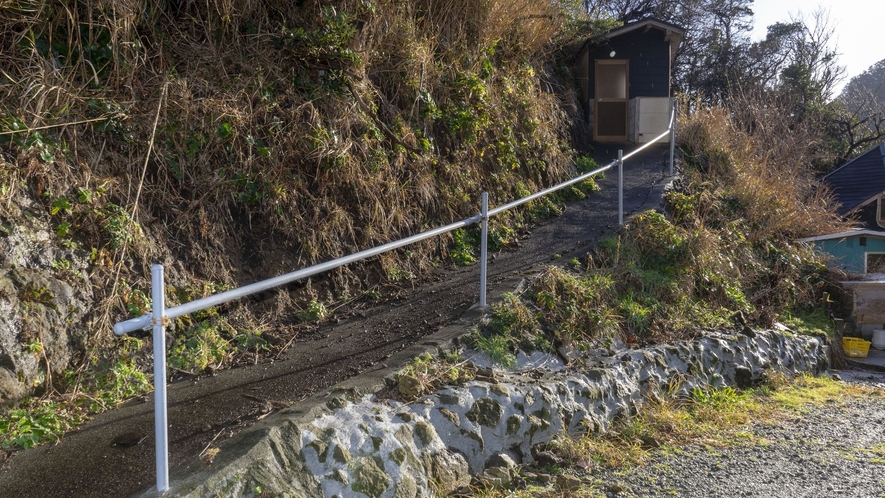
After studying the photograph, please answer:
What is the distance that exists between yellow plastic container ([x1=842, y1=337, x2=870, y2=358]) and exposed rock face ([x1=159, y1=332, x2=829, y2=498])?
18.6 feet

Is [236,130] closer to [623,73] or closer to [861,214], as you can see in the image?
[623,73]

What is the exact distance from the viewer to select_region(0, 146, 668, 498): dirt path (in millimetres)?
2518

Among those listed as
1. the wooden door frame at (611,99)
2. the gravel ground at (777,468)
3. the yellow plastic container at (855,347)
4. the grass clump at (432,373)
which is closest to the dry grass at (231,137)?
the grass clump at (432,373)

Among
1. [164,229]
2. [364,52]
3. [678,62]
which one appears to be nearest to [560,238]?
[364,52]

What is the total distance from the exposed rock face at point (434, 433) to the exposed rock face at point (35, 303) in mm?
1246

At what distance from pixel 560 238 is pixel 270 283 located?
4843 millimetres

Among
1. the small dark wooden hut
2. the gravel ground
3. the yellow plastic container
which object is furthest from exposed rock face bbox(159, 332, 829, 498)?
the small dark wooden hut

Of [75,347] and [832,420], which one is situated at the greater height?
[75,347]

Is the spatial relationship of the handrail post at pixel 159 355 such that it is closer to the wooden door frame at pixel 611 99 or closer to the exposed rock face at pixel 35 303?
the exposed rock face at pixel 35 303

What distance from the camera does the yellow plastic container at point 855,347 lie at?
907 cm

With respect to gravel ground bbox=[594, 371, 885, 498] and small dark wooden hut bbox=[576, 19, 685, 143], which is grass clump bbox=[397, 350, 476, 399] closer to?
gravel ground bbox=[594, 371, 885, 498]

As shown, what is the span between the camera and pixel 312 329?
4418 mm

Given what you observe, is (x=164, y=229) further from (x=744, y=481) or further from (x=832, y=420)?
(x=832, y=420)

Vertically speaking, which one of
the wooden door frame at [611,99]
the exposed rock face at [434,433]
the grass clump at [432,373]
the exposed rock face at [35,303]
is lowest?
the exposed rock face at [434,433]
